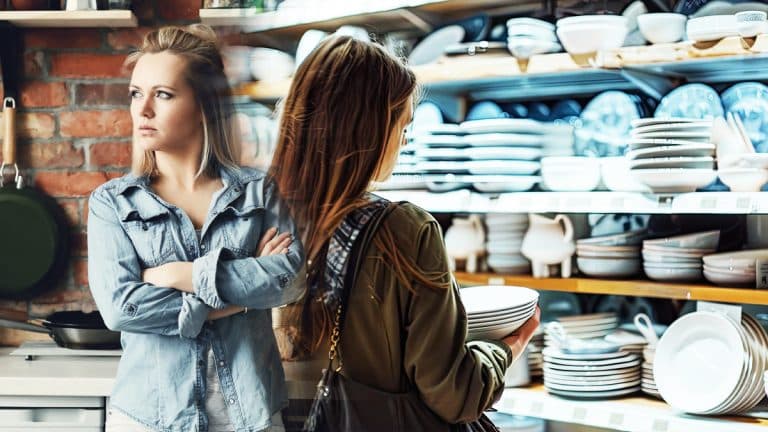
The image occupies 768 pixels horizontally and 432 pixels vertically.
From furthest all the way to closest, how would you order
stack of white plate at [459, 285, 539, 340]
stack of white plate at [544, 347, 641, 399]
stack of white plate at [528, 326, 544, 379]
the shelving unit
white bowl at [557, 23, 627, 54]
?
stack of white plate at [528, 326, 544, 379]
stack of white plate at [544, 347, 641, 399]
white bowl at [557, 23, 627, 54]
the shelving unit
stack of white plate at [459, 285, 539, 340]

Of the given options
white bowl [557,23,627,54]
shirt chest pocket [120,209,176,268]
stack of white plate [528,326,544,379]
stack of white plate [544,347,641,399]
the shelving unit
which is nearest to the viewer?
shirt chest pocket [120,209,176,268]

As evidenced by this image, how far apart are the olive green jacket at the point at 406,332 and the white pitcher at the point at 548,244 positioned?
32.9 inches

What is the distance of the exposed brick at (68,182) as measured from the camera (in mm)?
802

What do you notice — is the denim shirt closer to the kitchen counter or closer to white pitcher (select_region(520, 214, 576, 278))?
the kitchen counter

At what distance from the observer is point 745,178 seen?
1356 millimetres

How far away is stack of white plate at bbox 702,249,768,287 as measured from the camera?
141 centimetres

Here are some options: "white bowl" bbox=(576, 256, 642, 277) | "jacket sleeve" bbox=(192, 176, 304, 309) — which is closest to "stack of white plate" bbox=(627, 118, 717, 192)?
"white bowl" bbox=(576, 256, 642, 277)

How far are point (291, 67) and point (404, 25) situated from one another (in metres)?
0.57

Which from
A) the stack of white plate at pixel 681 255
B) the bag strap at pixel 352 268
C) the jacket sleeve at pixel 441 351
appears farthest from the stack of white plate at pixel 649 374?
the bag strap at pixel 352 268

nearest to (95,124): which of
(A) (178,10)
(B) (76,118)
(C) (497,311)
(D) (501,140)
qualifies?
(B) (76,118)

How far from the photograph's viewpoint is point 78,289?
826 mm

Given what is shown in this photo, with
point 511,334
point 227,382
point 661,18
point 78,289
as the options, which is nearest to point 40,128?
point 78,289

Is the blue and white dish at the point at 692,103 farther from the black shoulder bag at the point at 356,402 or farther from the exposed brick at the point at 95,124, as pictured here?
the exposed brick at the point at 95,124

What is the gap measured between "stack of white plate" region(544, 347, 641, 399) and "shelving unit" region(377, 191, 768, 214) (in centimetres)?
27
